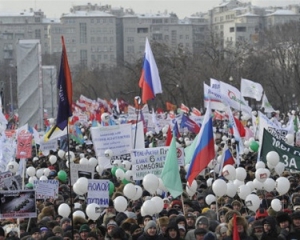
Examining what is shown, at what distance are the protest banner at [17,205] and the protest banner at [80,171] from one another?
3994 millimetres

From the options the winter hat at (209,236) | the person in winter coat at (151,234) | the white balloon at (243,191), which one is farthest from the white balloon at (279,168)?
the winter hat at (209,236)

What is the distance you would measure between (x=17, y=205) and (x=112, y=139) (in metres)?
7.57

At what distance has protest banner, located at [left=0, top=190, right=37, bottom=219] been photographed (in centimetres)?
1410

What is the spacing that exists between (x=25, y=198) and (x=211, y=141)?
10.3 feet

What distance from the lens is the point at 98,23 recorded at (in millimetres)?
168750

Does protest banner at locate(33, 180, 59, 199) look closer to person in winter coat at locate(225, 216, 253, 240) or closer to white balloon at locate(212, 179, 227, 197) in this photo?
white balloon at locate(212, 179, 227, 197)

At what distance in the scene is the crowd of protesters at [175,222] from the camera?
12656 mm

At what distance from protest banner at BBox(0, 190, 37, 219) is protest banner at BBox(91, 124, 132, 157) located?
7.28m

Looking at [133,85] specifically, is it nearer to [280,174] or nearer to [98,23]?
[280,174]

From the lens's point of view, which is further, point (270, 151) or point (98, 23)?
point (98, 23)

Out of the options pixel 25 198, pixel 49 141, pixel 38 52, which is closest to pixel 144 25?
pixel 38 52

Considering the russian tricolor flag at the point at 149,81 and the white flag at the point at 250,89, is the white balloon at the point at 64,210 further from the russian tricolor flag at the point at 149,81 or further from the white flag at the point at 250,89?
the white flag at the point at 250,89

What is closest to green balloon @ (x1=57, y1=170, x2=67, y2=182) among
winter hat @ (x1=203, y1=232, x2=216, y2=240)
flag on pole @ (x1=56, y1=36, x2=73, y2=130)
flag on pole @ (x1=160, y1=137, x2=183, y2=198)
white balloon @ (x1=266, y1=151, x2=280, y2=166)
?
white balloon @ (x1=266, y1=151, x2=280, y2=166)

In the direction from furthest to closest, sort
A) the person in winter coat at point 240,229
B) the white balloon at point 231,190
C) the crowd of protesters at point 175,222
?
1. the white balloon at point 231,190
2. the crowd of protesters at point 175,222
3. the person in winter coat at point 240,229
